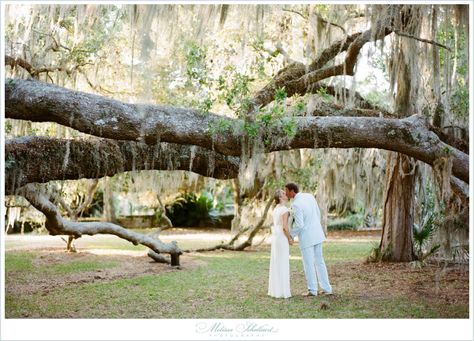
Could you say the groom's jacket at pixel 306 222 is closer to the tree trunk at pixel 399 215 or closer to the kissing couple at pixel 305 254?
the kissing couple at pixel 305 254

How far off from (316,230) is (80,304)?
2818 millimetres

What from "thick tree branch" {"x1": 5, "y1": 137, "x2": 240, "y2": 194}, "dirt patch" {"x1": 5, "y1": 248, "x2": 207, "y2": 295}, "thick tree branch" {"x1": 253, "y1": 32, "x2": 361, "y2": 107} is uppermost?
"thick tree branch" {"x1": 253, "y1": 32, "x2": 361, "y2": 107}

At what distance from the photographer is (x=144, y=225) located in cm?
2212

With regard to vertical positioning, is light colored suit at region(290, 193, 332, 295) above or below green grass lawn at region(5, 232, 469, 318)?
above

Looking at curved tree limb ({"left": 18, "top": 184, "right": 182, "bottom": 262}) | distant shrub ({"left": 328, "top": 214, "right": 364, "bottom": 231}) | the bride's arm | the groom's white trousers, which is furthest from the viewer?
distant shrub ({"left": 328, "top": 214, "right": 364, "bottom": 231})

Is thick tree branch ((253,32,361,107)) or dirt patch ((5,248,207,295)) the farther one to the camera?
dirt patch ((5,248,207,295))

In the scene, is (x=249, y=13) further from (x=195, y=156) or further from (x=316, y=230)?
(x=316, y=230)

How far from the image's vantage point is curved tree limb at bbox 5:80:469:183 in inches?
205

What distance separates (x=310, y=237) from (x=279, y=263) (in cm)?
48

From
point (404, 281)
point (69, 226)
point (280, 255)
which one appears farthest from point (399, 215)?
point (69, 226)

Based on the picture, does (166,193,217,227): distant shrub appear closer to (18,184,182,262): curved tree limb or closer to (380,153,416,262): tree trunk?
(18,184,182,262): curved tree limb

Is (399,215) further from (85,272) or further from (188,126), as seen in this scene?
(188,126)

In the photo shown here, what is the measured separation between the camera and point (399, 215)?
32.5 ft

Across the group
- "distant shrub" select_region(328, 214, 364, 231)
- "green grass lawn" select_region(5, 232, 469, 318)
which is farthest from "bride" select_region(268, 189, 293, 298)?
"distant shrub" select_region(328, 214, 364, 231)
